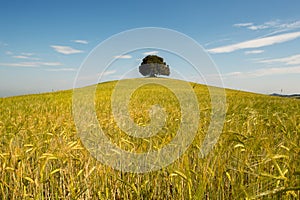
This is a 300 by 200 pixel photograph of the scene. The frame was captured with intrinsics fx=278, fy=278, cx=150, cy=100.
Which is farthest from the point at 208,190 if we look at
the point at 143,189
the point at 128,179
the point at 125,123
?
the point at 125,123

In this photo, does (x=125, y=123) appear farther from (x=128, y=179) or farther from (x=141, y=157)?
(x=128, y=179)

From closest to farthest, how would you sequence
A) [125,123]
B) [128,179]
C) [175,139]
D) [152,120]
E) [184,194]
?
[184,194], [128,179], [175,139], [125,123], [152,120]

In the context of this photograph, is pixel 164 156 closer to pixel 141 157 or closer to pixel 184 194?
pixel 141 157

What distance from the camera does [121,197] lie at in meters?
2.10

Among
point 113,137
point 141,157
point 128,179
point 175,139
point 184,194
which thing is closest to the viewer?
point 184,194

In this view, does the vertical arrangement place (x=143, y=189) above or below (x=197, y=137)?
below

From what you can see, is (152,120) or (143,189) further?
(152,120)

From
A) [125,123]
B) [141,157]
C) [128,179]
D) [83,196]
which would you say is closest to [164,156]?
[141,157]

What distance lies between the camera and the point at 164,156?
261cm

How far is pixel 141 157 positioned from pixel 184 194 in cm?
68

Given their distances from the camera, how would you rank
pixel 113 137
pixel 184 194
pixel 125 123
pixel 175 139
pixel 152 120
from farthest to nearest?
pixel 152 120 < pixel 125 123 < pixel 113 137 < pixel 175 139 < pixel 184 194

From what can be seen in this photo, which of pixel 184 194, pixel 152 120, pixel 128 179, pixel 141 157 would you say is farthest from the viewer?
pixel 152 120

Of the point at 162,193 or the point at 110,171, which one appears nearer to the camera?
the point at 162,193

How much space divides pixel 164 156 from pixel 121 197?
650 millimetres
